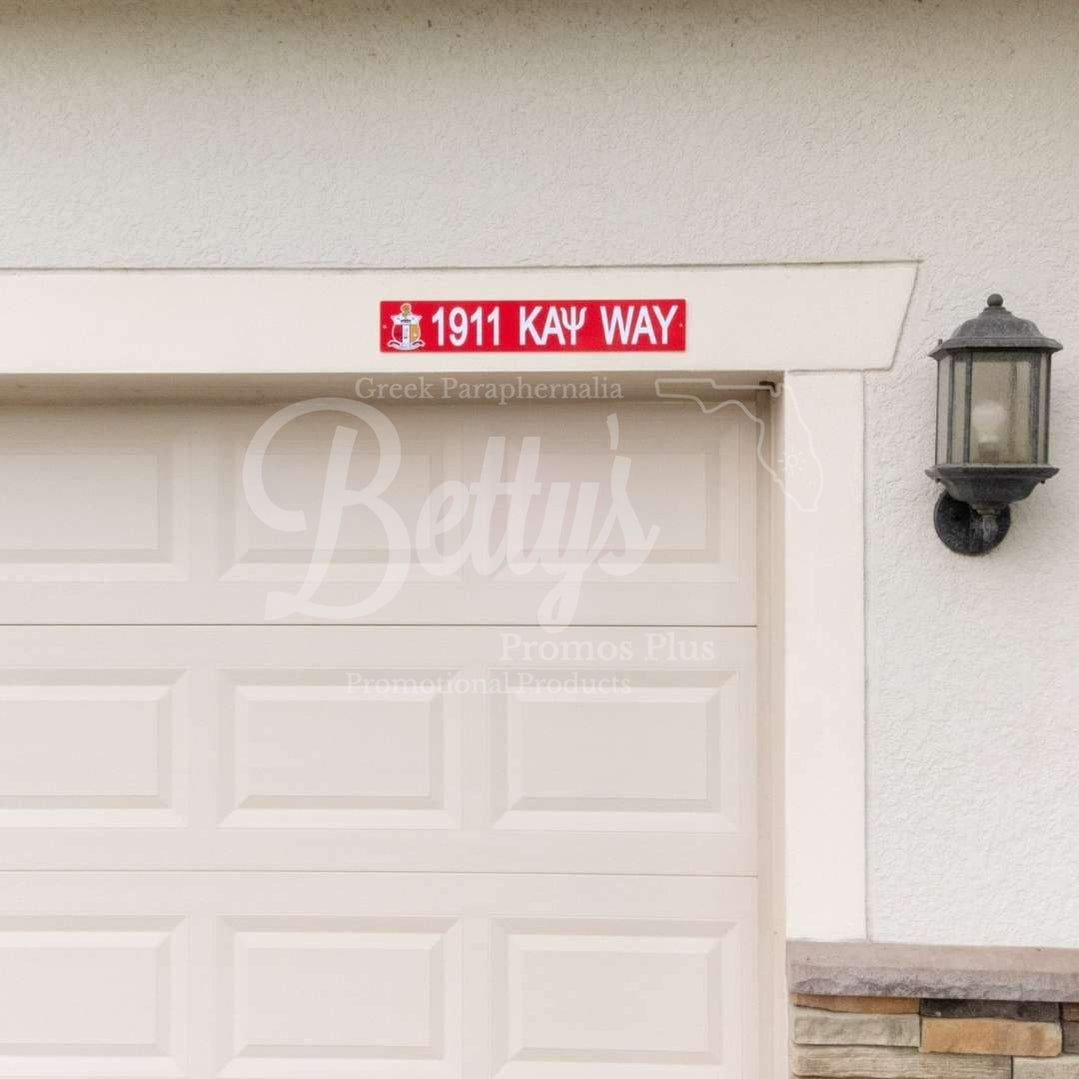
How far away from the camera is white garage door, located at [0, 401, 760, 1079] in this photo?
2.65 m

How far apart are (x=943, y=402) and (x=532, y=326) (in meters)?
0.93

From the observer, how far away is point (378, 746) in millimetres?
2688

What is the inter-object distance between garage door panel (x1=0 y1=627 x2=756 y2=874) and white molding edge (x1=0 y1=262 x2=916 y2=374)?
69cm

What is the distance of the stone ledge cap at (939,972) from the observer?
2.29 metres

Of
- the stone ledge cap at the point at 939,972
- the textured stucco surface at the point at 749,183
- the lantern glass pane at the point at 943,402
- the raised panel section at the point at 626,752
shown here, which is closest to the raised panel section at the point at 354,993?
the raised panel section at the point at 626,752

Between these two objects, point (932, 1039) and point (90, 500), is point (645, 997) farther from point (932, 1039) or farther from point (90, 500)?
point (90, 500)

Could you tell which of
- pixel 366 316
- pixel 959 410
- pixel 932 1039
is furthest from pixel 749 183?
pixel 932 1039

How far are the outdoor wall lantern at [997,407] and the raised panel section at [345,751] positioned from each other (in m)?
1.34

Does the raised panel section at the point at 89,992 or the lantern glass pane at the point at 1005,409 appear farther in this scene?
the raised panel section at the point at 89,992

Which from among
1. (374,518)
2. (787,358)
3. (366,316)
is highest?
(366,316)

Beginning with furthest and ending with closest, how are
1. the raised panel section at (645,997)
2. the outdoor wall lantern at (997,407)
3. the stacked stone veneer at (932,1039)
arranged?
the raised panel section at (645,997) < the stacked stone veneer at (932,1039) < the outdoor wall lantern at (997,407)

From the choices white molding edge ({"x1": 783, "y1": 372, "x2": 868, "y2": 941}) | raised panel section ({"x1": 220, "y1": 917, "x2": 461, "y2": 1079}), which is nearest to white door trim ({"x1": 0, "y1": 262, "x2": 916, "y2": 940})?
white molding edge ({"x1": 783, "y1": 372, "x2": 868, "y2": 941})

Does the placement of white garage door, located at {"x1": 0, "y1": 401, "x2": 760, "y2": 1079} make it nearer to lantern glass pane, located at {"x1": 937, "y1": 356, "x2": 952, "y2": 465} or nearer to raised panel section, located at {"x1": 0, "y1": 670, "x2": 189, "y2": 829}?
raised panel section, located at {"x1": 0, "y1": 670, "x2": 189, "y2": 829}

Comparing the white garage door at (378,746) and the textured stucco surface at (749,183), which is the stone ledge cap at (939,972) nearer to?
the textured stucco surface at (749,183)
